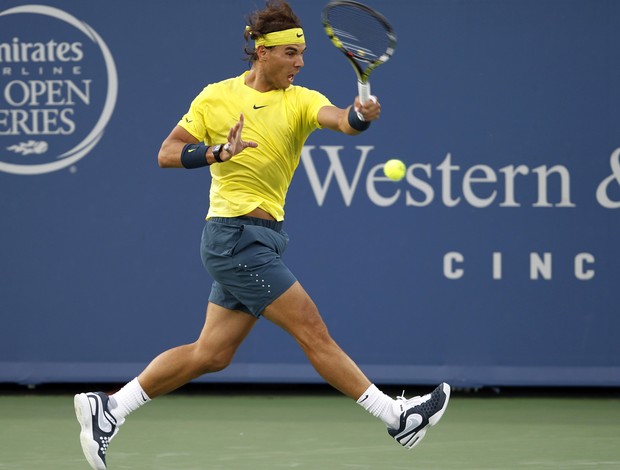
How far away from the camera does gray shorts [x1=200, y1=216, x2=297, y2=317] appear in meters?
4.48

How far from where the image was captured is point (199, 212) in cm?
667

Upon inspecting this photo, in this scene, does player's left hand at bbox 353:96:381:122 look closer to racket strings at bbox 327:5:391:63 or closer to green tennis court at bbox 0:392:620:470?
racket strings at bbox 327:5:391:63

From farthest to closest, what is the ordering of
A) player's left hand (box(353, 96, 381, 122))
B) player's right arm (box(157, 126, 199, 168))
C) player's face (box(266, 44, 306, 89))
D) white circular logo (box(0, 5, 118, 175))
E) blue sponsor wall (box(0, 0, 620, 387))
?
white circular logo (box(0, 5, 118, 175)) < blue sponsor wall (box(0, 0, 620, 387)) < player's face (box(266, 44, 306, 89)) < player's right arm (box(157, 126, 199, 168)) < player's left hand (box(353, 96, 381, 122))

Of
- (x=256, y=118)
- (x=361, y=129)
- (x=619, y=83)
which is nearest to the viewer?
(x=361, y=129)

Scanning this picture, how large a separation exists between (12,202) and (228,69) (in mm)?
1389

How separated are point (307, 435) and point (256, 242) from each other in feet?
4.84

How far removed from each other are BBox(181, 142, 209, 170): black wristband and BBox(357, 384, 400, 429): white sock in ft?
3.40

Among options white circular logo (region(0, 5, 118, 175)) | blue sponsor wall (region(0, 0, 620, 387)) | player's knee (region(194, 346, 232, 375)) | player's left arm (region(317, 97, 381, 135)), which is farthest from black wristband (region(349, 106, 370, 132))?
white circular logo (region(0, 5, 118, 175))

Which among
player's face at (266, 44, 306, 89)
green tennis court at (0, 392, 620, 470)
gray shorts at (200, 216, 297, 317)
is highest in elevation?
player's face at (266, 44, 306, 89)

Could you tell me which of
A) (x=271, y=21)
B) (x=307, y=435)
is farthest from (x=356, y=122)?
(x=307, y=435)

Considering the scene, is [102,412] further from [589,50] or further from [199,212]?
[589,50]

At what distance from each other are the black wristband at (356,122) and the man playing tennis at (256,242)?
17 cm

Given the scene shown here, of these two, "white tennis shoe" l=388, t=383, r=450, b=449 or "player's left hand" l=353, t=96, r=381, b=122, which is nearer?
"player's left hand" l=353, t=96, r=381, b=122

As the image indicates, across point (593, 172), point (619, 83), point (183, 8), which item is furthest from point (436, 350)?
point (183, 8)
